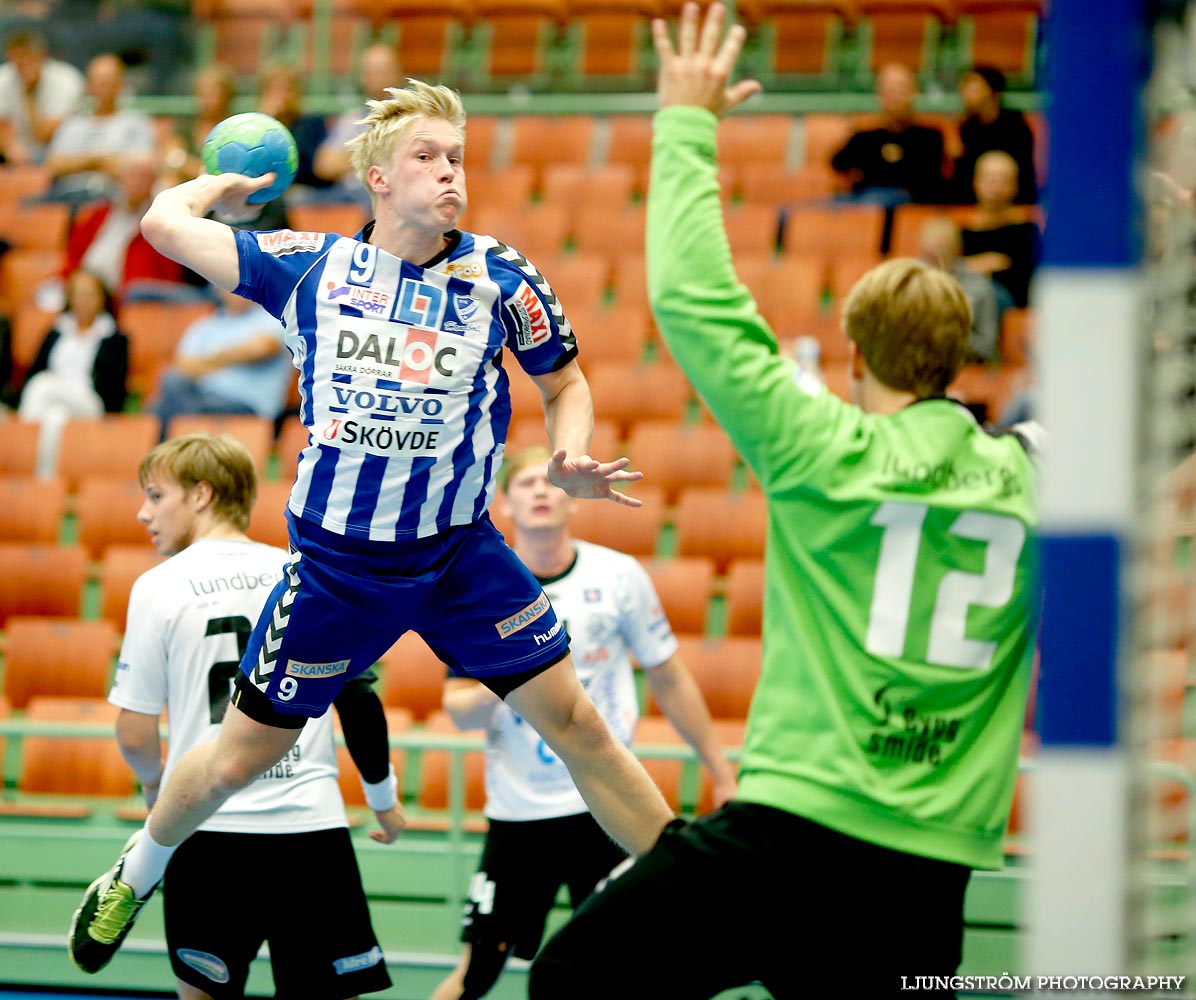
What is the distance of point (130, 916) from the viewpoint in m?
4.57

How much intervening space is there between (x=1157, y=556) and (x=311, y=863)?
309cm

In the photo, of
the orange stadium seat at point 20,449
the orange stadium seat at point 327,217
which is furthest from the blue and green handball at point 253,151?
the orange stadium seat at point 327,217

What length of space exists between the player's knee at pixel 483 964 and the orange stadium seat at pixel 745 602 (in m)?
2.60

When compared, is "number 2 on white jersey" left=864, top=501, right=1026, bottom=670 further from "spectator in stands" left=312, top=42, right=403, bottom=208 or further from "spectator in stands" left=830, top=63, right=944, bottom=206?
"spectator in stands" left=312, top=42, right=403, bottom=208

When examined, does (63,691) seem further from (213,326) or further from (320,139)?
(320,139)

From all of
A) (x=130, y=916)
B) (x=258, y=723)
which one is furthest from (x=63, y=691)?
(x=258, y=723)

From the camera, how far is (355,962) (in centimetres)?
468

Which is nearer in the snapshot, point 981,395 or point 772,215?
point 981,395

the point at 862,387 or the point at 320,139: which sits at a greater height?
the point at 320,139

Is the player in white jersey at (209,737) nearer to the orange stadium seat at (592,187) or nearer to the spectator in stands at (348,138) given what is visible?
the spectator in stands at (348,138)

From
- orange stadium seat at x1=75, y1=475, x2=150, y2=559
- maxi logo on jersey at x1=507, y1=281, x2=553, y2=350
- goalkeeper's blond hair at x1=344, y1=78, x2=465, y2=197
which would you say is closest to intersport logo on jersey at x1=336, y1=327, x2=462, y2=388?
maxi logo on jersey at x1=507, y1=281, x2=553, y2=350

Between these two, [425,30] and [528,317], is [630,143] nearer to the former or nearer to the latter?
[425,30]

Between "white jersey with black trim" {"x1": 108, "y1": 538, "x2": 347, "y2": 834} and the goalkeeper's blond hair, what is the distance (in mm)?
1295

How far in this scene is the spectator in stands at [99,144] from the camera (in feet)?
40.2
